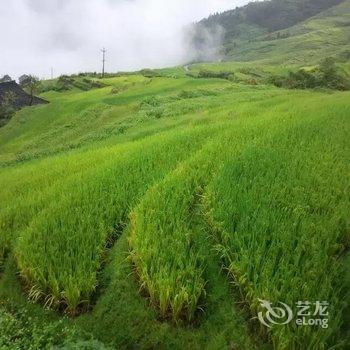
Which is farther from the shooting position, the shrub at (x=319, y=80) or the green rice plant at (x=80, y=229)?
the shrub at (x=319, y=80)

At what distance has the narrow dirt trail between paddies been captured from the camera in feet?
17.6

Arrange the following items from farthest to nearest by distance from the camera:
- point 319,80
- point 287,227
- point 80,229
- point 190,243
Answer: point 319,80, point 80,229, point 190,243, point 287,227

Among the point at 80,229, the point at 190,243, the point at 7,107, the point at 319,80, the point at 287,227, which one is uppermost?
the point at 287,227

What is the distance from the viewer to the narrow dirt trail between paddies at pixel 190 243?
536 cm

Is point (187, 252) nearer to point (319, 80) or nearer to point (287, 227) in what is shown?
point (287, 227)

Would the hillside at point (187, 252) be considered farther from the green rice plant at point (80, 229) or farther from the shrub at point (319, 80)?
the shrub at point (319, 80)

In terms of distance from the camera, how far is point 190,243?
6.91 metres

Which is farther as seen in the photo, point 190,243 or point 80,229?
point 80,229

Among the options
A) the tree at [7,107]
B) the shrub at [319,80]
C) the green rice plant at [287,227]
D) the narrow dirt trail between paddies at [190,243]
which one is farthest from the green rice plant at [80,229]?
the tree at [7,107]

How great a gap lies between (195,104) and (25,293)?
829 inches

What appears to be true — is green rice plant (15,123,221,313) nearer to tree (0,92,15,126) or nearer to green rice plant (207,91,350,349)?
green rice plant (207,91,350,349)

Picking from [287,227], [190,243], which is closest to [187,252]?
[190,243]

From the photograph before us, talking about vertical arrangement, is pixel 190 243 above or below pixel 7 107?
above

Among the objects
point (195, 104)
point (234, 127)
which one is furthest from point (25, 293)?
point (195, 104)
